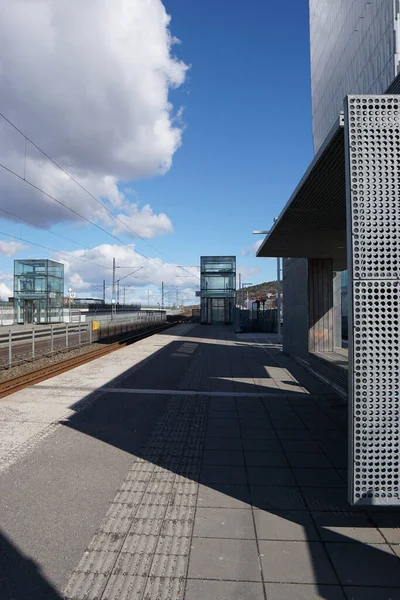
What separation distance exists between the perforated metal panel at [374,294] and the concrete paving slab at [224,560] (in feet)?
3.03

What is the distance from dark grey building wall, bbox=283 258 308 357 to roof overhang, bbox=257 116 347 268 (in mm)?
1387

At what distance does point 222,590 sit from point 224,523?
827 mm

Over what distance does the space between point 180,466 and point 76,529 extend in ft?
5.19

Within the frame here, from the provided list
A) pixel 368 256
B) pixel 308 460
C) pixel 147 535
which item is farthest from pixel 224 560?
pixel 368 256

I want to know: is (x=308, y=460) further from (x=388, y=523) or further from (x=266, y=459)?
(x=388, y=523)

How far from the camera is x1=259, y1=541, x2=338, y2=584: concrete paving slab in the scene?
2727 mm

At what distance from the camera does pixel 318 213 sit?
7.11 meters

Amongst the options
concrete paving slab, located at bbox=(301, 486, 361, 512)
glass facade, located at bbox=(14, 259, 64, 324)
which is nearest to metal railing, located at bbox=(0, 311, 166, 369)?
glass facade, located at bbox=(14, 259, 64, 324)

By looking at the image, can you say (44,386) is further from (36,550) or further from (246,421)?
(36,550)

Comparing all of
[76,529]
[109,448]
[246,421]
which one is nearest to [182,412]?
[246,421]

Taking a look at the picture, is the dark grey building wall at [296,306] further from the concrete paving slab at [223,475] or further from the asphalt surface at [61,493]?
the concrete paving slab at [223,475]

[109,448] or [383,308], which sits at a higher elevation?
[383,308]

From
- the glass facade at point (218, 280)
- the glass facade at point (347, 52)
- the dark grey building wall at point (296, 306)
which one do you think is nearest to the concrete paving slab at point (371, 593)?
the glass facade at point (347, 52)

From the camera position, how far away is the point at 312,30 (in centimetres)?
1903
